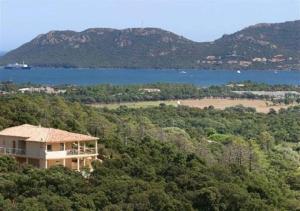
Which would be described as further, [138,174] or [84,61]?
[84,61]

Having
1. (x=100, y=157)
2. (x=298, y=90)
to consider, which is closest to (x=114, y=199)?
(x=100, y=157)

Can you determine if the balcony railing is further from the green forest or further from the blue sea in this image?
the blue sea

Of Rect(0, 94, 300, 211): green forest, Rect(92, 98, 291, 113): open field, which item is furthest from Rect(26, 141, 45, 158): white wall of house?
Rect(92, 98, 291, 113): open field

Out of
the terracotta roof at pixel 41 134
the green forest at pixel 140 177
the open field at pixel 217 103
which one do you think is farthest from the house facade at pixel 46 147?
the open field at pixel 217 103

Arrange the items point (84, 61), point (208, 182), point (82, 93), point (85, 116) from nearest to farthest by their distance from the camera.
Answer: point (208, 182), point (85, 116), point (82, 93), point (84, 61)

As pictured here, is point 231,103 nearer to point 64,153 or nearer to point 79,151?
point 79,151

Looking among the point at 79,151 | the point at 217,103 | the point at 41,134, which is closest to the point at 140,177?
the point at 79,151

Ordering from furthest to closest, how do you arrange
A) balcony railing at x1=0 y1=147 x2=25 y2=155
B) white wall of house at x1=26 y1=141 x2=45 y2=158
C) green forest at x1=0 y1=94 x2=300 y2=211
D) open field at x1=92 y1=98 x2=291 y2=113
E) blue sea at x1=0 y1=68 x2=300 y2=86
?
blue sea at x1=0 y1=68 x2=300 y2=86, open field at x1=92 y1=98 x2=291 y2=113, balcony railing at x1=0 y1=147 x2=25 y2=155, white wall of house at x1=26 y1=141 x2=45 y2=158, green forest at x1=0 y1=94 x2=300 y2=211

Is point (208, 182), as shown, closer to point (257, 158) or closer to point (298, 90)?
point (257, 158)
